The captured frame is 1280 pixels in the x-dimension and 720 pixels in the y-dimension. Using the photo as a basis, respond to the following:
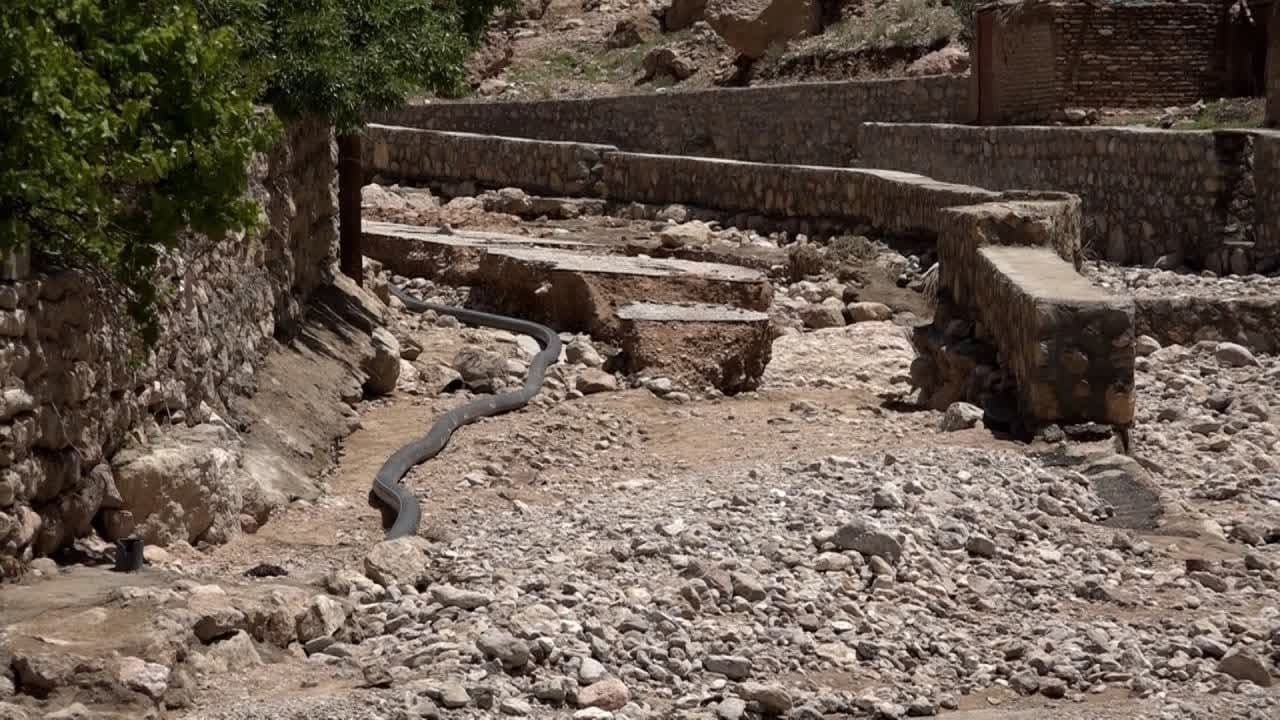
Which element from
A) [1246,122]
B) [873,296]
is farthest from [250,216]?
[1246,122]

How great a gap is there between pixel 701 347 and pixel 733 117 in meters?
17.4

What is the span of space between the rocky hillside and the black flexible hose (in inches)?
610

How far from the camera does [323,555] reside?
26.1 ft

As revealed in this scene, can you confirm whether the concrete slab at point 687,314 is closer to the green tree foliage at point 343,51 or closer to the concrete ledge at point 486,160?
the green tree foliage at point 343,51

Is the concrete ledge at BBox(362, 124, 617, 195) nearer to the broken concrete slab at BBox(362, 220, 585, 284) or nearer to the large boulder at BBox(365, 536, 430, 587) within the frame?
the broken concrete slab at BBox(362, 220, 585, 284)

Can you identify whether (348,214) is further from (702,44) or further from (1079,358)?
(702,44)

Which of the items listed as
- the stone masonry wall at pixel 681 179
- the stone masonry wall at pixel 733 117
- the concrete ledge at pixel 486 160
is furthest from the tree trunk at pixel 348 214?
the stone masonry wall at pixel 733 117

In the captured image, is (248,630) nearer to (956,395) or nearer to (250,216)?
(250,216)

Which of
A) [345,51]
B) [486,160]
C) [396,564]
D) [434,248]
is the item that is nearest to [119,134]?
[396,564]

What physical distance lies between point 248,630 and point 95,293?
189 cm

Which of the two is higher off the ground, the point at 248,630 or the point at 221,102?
the point at 221,102

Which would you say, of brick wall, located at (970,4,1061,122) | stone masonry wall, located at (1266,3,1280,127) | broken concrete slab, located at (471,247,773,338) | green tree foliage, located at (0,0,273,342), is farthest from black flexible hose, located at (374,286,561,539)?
brick wall, located at (970,4,1061,122)

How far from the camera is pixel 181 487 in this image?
25.1ft

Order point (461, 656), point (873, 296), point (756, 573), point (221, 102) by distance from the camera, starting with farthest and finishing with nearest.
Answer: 1. point (873, 296)
2. point (221, 102)
3. point (756, 573)
4. point (461, 656)
